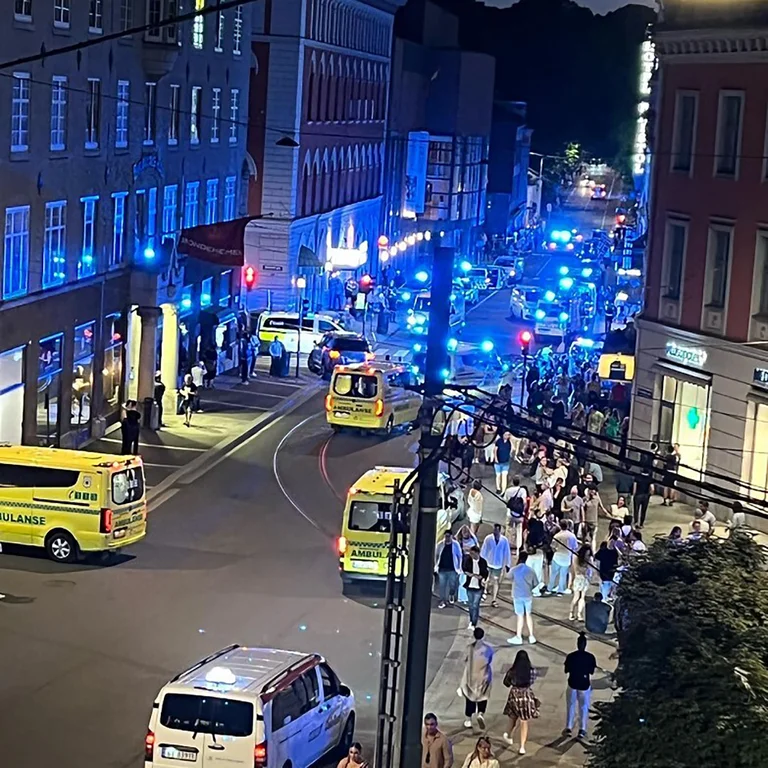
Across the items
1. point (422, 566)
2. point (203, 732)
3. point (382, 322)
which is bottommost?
point (382, 322)

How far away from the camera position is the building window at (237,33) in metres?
54.8

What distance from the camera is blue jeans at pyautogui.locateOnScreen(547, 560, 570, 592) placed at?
1078 inches

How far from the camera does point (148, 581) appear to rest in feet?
91.4

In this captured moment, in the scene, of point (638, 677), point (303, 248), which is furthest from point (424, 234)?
point (638, 677)

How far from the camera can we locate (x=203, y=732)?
1731 cm

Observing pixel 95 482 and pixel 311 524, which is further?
pixel 311 524

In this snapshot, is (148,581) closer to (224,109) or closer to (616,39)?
(224,109)

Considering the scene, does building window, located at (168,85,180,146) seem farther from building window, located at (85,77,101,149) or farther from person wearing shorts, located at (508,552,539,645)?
person wearing shorts, located at (508,552,539,645)

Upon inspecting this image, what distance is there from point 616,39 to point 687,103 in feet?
299

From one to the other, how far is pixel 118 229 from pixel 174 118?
613 centimetres

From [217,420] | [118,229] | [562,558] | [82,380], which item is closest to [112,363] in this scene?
[82,380]

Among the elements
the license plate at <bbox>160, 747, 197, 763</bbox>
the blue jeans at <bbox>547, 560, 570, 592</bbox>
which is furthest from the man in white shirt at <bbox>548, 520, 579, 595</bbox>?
the license plate at <bbox>160, 747, 197, 763</bbox>

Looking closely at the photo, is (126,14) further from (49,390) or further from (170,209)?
(49,390)

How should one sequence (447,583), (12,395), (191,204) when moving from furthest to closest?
(191,204), (12,395), (447,583)
